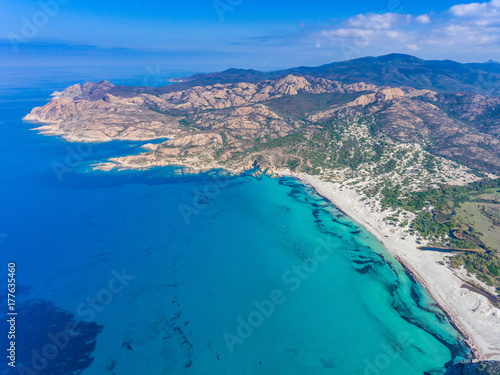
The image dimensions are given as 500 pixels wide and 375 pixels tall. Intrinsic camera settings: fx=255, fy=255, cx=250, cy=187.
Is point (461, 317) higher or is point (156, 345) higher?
point (461, 317)

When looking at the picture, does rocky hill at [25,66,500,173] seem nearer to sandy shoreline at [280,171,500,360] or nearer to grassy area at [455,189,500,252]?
grassy area at [455,189,500,252]

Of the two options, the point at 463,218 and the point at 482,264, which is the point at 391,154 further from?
the point at 482,264

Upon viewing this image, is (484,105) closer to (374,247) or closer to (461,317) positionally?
(374,247)

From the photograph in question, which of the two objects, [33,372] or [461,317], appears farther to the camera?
[461,317]

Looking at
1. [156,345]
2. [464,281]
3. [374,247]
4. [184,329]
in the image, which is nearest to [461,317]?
[464,281]

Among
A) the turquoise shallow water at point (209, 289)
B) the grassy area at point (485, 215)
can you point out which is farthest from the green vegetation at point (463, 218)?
the turquoise shallow water at point (209, 289)

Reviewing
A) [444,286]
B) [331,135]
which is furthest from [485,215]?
[331,135]

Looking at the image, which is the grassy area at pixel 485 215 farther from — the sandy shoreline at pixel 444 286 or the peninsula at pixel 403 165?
the sandy shoreline at pixel 444 286
